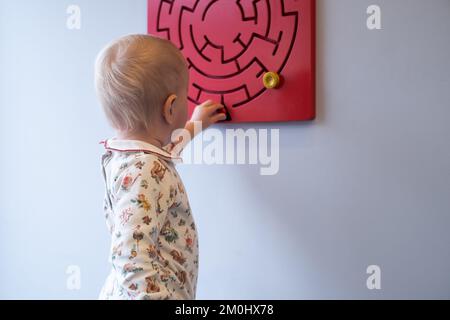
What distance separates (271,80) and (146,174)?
12.6 inches

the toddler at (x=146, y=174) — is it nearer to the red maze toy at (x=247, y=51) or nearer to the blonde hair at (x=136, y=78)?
the blonde hair at (x=136, y=78)

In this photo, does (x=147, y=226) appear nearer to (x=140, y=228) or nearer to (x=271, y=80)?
(x=140, y=228)

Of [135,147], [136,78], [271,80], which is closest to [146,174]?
[135,147]

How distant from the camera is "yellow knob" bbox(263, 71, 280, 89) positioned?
3.34 feet

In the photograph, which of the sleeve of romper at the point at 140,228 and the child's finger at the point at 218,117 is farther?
the child's finger at the point at 218,117

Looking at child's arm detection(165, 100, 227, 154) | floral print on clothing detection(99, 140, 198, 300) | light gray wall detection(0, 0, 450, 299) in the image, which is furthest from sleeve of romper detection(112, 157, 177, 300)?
light gray wall detection(0, 0, 450, 299)

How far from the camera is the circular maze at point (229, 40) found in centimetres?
104

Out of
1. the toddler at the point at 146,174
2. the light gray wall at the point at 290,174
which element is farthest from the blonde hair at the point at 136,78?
the light gray wall at the point at 290,174

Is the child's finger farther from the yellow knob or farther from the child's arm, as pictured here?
the yellow knob

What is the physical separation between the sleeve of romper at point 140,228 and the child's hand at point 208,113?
186 millimetres
